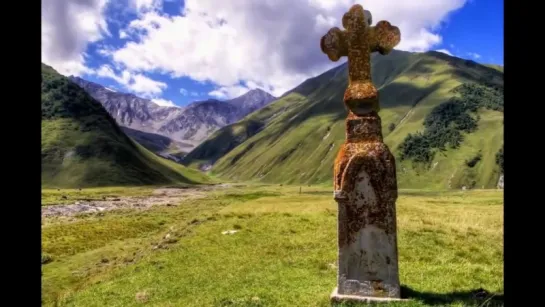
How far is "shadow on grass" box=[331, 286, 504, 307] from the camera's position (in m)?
10.7

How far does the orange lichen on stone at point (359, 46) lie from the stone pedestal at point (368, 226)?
131 centimetres

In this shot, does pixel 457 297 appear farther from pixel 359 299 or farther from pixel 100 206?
pixel 100 206

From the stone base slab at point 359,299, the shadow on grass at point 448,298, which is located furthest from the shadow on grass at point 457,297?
the stone base slab at point 359,299

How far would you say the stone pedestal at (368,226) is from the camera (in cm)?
1169

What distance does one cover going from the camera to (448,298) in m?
11.3

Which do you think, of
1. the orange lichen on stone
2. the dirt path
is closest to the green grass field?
the orange lichen on stone

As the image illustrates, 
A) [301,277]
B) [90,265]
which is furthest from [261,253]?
[90,265]

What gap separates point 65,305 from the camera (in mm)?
16078

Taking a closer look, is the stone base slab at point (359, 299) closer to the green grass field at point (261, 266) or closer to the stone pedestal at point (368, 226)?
the stone pedestal at point (368, 226)

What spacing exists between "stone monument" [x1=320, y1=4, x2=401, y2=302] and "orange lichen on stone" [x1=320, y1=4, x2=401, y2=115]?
34 mm
